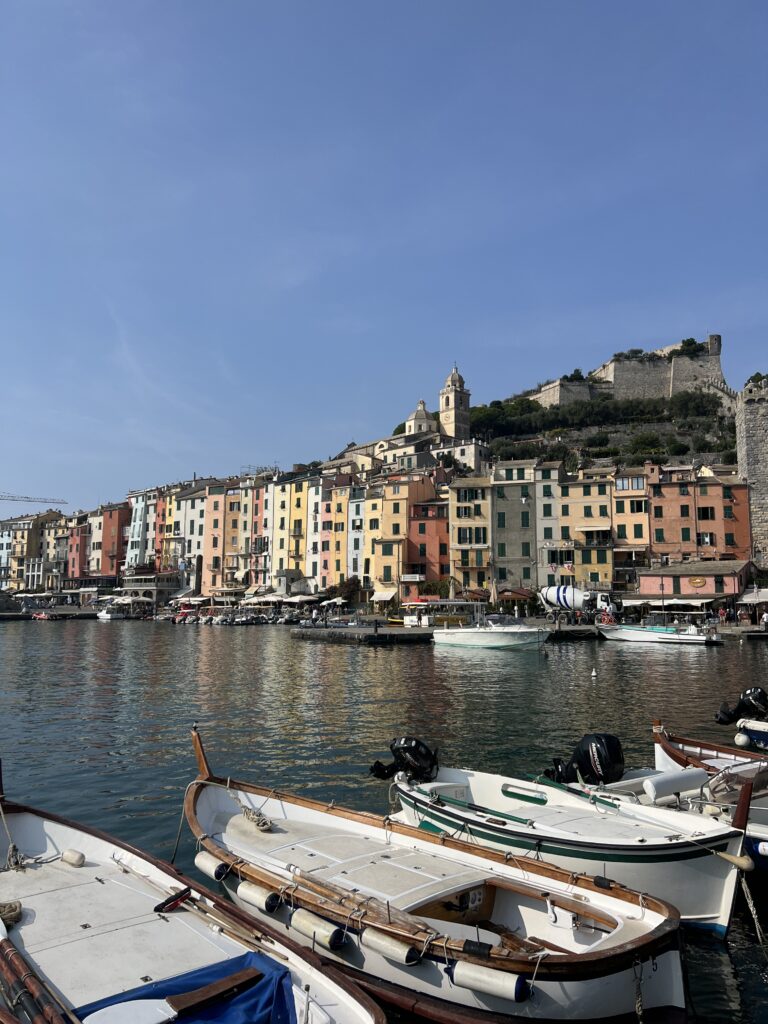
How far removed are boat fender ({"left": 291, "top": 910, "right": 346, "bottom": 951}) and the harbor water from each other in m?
3.77

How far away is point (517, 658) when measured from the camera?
44.8 meters

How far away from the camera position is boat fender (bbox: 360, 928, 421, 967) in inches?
276

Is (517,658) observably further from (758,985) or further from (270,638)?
(758,985)

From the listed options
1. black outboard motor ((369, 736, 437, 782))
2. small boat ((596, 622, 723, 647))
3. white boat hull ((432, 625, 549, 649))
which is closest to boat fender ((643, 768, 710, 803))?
black outboard motor ((369, 736, 437, 782))

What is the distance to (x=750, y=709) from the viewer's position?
2048cm

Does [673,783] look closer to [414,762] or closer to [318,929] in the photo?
[414,762]

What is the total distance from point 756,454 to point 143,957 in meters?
→ 74.2

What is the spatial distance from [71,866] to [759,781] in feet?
33.5

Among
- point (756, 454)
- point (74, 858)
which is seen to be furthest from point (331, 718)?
point (756, 454)

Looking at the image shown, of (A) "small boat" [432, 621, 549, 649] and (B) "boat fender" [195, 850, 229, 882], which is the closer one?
(B) "boat fender" [195, 850, 229, 882]

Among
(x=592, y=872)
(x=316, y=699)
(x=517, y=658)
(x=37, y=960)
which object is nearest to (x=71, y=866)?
(x=37, y=960)

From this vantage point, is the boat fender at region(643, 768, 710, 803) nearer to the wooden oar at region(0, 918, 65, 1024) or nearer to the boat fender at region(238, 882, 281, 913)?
the boat fender at region(238, 882, 281, 913)

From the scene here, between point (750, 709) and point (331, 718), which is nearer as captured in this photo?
point (750, 709)

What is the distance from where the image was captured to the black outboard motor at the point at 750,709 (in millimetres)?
20203
